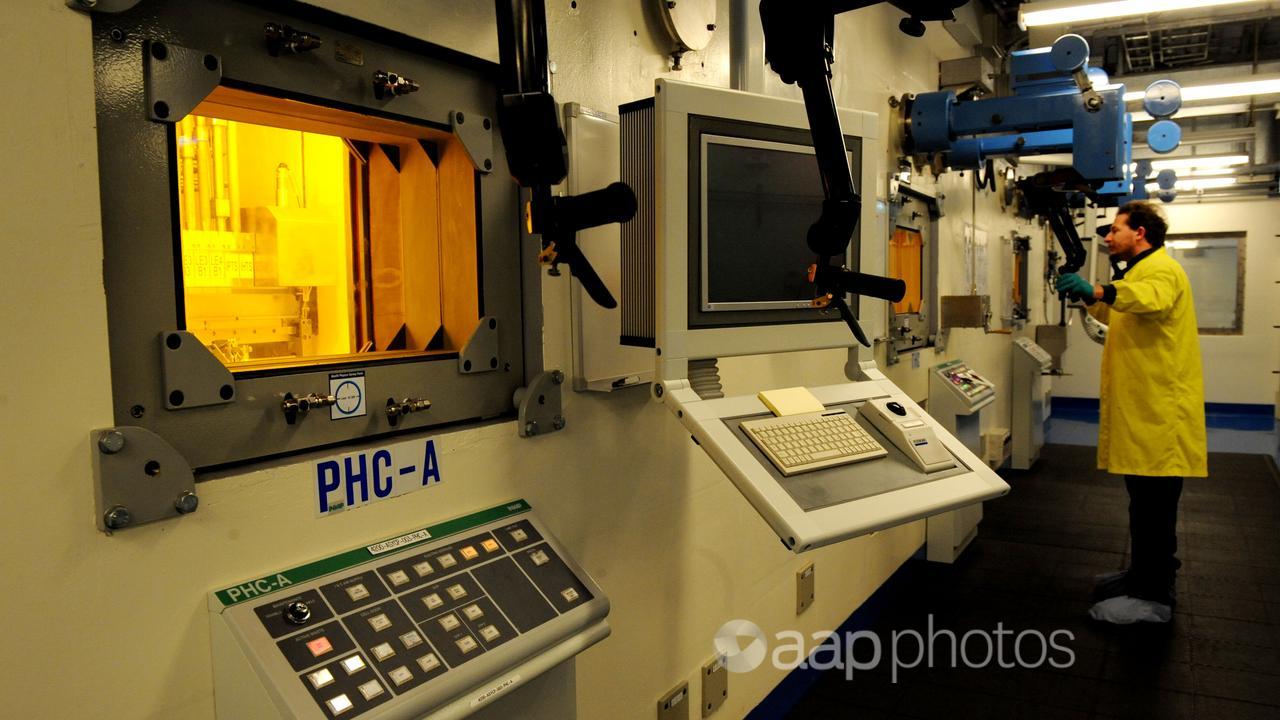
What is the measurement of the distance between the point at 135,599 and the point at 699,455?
1.35 m

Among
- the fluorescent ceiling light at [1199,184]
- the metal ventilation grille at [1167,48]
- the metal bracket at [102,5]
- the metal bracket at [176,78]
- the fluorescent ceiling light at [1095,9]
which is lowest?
the metal bracket at [176,78]

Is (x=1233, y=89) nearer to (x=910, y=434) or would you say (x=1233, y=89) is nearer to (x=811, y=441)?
(x=910, y=434)

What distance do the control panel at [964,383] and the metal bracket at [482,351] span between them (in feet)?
9.21

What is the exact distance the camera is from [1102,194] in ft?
16.4

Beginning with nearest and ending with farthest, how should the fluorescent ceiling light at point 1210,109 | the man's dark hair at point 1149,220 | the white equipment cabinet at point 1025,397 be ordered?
the man's dark hair at point 1149,220 → the fluorescent ceiling light at point 1210,109 → the white equipment cabinet at point 1025,397

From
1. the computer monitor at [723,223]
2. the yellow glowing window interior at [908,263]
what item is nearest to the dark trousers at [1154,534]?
the yellow glowing window interior at [908,263]

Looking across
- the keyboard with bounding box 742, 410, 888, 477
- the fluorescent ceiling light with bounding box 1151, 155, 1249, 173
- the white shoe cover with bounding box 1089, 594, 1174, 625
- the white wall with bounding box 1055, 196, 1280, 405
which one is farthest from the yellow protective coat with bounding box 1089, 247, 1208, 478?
the white wall with bounding box 1055, 196, 1280, 405

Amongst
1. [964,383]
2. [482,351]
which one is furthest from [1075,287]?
[482,351]

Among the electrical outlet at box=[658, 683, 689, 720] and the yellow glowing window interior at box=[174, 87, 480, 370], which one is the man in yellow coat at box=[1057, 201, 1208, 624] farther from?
the yellow glowing window interior at box=[174, 87, 480, 370]

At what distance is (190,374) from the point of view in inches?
40.1

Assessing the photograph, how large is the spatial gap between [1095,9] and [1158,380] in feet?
4.90

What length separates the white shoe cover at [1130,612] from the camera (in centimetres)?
319

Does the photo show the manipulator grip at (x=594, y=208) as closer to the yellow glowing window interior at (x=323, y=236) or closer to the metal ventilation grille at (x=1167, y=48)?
the yellow glowing window interior at (x=323, y=236)

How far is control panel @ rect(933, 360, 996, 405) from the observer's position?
369 centimetres
